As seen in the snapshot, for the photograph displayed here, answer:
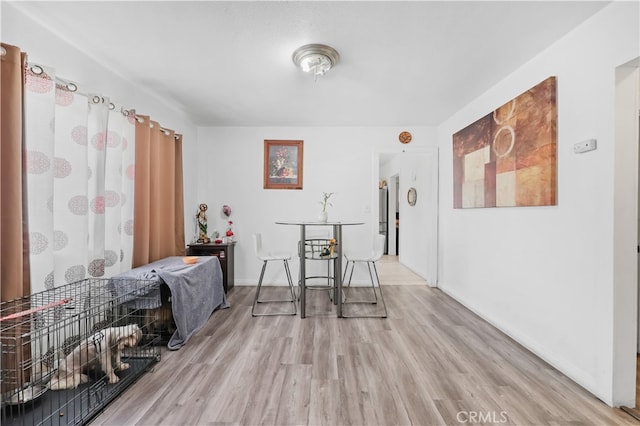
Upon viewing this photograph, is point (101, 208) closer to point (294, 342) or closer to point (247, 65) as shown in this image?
point (247, 65)

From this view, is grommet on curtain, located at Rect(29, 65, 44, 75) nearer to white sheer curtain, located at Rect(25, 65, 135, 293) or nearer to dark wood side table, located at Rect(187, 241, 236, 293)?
white sheer curtain, located at Rect(25, 65, 135, 293)

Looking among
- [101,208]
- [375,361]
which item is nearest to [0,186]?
[101,208]

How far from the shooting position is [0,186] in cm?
154

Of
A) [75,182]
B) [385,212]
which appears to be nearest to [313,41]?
[75,182]

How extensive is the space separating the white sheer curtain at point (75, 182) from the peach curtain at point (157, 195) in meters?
0.08

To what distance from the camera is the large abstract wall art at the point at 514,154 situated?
6.64ft

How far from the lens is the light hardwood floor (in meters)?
1.51

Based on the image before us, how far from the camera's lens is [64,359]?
1.69 metres

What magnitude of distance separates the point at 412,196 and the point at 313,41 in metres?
3.92

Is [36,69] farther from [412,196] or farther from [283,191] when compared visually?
[412,196]

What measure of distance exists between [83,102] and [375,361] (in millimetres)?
2967

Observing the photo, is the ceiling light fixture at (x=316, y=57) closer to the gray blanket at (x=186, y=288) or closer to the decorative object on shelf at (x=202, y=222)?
the gray blanket at (x=186, y=288)

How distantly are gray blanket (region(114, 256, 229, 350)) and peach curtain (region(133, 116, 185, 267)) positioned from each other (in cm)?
25

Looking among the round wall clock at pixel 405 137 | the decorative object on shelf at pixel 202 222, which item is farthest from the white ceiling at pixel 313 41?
the decorative object on shelf at pixel 202 222
